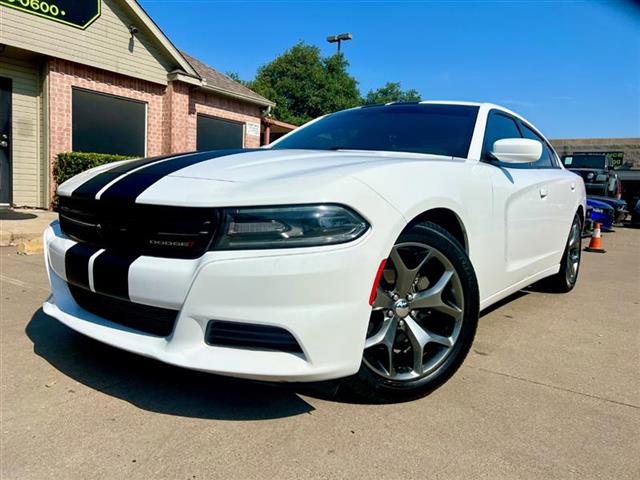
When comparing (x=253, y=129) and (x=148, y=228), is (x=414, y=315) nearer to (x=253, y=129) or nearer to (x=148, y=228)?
(x=148, y=228)

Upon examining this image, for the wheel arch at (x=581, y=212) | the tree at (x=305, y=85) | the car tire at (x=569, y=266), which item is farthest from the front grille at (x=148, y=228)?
the tree at (x=305, y=85)

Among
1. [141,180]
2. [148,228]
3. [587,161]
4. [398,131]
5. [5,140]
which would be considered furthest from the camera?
[587,161]

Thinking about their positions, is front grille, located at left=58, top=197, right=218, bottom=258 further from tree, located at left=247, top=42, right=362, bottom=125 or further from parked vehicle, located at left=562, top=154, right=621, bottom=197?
tree, located at left=247, top=42, right=362, bottom=125

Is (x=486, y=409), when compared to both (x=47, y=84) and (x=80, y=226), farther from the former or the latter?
(x=47, y=84)

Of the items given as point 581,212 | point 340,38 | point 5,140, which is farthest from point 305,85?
point 581,212

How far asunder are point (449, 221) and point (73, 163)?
8.46m

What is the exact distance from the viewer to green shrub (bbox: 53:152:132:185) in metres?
9.30

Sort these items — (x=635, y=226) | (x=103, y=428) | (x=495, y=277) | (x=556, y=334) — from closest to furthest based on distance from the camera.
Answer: (x=103, y=428) → (x=495, y=277) → (x=556, y=334) → (x=635, y=226)

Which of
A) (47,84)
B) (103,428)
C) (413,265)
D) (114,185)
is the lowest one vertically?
(103,428)

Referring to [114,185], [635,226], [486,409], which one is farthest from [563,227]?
[635,226]

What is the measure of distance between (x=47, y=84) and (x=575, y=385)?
991 cm

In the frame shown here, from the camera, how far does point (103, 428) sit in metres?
2.03

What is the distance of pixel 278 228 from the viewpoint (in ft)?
6.24

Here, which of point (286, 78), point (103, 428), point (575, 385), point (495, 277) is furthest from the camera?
point (286, 78)
